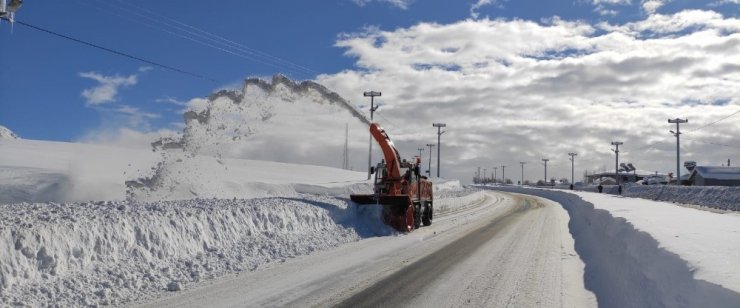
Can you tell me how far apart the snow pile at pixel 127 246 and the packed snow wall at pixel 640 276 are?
7.17 metres

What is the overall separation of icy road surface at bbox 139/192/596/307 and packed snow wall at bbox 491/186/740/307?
1.27 feet

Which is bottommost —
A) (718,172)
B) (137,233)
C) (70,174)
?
(137,233)

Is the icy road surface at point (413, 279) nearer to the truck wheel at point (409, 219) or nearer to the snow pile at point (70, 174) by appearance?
the truck wheel at point (409, 219)

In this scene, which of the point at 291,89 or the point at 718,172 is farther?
the point at 718,172

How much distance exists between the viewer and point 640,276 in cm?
953

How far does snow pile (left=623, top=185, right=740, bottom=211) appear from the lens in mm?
42612

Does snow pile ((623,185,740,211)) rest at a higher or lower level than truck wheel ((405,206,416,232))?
higher

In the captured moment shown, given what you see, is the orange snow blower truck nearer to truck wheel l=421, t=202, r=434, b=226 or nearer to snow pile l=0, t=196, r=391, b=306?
truck wheel l=421, t=202, r=434, b=226

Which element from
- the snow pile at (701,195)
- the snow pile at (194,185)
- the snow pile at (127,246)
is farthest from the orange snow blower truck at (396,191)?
the snow pile at (701,195)

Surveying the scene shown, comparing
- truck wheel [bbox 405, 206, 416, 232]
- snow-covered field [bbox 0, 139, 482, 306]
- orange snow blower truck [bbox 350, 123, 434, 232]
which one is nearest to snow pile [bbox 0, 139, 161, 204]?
snow-covered field [bbox 0, 139, 482, 306]

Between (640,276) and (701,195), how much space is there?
1806 inches

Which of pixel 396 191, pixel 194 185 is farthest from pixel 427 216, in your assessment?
pixel 194 185

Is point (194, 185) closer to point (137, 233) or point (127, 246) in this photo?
point (137, 233)

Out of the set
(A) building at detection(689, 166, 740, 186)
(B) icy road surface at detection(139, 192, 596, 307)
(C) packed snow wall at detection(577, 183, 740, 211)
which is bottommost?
(B) icy road surface at detection(139, 192, 596, 307)
